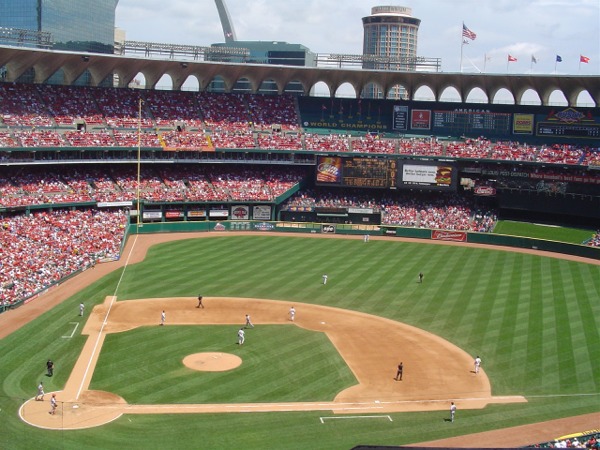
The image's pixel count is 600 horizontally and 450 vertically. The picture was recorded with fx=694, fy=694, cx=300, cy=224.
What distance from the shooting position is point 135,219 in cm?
6656

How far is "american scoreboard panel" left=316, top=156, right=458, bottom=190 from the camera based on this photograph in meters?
70.6

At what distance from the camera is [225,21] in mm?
178375

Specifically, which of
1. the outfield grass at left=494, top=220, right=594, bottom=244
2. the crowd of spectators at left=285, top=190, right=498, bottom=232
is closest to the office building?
the crowd of spectators at left=285, top=190, right=498, bottom=232

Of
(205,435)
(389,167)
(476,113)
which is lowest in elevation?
(205,435)

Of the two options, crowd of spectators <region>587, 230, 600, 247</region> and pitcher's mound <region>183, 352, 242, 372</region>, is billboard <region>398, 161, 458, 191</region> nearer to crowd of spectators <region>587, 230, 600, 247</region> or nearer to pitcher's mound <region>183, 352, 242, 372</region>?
crowd of spectators <region>587, 230, 600, 247</region>

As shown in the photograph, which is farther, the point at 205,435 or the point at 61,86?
the point at 61,86

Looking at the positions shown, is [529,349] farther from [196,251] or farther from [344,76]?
[344,76]

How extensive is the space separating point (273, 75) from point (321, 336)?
47.3 metres

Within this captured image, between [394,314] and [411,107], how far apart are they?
41648 millimetres

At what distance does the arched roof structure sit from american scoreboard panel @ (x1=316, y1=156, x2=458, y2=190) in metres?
10.4

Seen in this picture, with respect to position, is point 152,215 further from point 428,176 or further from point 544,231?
point 544,231

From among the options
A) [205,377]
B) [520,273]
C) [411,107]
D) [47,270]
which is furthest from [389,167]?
[205,377]

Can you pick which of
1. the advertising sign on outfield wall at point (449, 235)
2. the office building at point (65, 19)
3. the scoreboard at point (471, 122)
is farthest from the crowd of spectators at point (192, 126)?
the office building at point (65, 19)

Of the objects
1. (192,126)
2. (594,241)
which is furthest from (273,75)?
(594,241)
